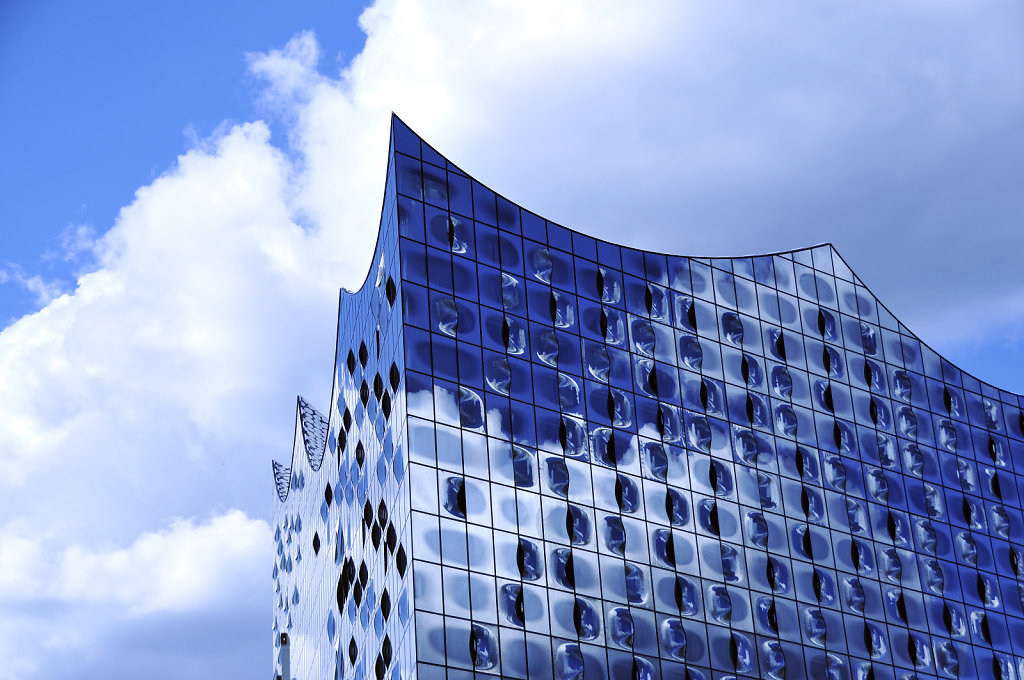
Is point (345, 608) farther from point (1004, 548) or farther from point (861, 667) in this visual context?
point (1004, 548)

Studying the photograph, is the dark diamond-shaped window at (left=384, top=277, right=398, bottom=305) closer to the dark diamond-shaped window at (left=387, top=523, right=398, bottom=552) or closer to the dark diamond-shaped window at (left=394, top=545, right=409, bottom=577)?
the dark diamond-shaped window at (left=387, top=523, right=398, bottom=552)

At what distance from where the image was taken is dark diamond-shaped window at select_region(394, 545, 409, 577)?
30730 millimetres

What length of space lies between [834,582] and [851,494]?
10.7 ft

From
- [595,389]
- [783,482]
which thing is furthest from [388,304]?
[783,482]

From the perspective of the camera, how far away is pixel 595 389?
115ft

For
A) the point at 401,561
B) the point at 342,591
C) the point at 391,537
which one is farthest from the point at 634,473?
the point at 342,591

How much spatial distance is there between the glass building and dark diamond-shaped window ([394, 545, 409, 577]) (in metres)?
0.09

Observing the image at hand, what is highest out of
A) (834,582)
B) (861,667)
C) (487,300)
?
(487,300)

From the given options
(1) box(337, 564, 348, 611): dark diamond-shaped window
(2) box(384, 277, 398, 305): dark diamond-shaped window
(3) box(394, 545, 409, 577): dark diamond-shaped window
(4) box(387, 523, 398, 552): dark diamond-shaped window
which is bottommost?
(3) box(394, 545, 409, 577): dark diamond-shaped window

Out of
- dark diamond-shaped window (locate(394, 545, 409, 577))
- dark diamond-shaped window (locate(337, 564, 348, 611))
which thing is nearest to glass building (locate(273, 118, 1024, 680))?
dark diamond-shaped window (locate(394, 545, 409, 577))

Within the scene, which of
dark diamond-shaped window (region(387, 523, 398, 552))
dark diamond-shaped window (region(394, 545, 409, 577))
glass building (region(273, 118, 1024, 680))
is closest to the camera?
dark diamond-shaped window (region(394, 545, 409, 577))

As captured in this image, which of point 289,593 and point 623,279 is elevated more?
point 623,279

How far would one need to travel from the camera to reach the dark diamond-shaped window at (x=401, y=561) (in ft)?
101

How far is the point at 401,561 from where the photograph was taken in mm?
31078
